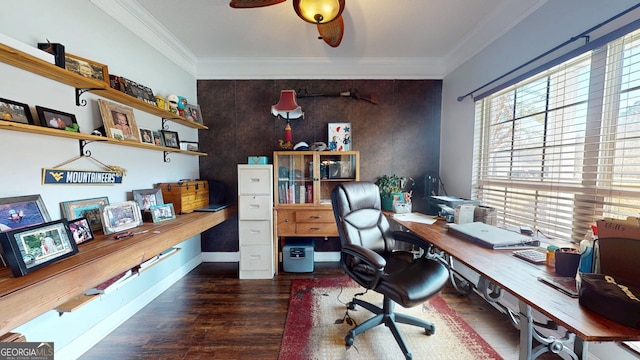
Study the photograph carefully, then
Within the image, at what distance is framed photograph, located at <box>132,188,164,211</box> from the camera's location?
1812 mm

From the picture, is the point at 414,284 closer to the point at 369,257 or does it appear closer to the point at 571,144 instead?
the point at 369,257

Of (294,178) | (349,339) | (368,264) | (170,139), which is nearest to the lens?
(368,264)

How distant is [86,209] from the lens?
1439 millimetres

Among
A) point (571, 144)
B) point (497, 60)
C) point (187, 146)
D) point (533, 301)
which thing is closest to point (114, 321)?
point (187, 146)

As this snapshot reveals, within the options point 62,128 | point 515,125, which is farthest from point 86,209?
point 515,125

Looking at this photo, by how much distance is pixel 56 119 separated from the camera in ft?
4.08

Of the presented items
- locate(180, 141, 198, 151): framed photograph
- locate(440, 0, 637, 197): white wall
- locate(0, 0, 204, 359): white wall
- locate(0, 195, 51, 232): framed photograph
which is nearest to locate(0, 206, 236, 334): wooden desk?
locate(0, 195, 51, 232): framed photograph

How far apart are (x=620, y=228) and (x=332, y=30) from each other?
1.83 m

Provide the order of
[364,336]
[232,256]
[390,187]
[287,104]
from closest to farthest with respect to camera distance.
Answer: [364,336]
[287,104]
[390,187]
[232,256]

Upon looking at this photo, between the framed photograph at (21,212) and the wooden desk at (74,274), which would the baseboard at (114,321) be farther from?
the framed photograph at (21,212)

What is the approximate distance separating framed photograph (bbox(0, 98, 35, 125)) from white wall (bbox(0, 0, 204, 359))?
0.21 feet

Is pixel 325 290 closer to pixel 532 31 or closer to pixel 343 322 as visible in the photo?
pixel 343 322

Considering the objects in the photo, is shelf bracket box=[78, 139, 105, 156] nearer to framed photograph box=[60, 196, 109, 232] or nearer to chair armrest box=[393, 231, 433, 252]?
framed photograph box=[60, 196, 109, 232]

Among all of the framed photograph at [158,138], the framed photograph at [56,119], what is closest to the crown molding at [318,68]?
the framed photograph at [158,138]
